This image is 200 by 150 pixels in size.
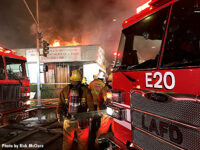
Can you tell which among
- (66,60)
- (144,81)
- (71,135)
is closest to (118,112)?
(144,81)

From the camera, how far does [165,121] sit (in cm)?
154

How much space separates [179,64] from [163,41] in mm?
436

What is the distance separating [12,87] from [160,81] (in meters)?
5.36

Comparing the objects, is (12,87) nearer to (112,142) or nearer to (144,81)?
(112,142)

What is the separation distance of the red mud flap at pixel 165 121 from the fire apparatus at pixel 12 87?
4344 millimetres

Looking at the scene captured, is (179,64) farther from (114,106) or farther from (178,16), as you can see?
(114,106)

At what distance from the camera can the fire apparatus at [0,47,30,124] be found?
4.92 metres

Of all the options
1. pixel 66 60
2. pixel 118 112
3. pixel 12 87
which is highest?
pixel 66 60

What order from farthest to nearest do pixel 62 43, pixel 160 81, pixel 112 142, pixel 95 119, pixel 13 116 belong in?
pixel 62 43 → pixel 13 116 → pixel 95 119 → pixel 112 142 → pixel 160 81

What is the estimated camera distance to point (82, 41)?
2589cm

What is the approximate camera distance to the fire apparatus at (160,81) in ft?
4.52

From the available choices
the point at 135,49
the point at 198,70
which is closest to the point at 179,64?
the point at 198,70

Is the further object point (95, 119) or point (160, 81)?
point (95, 119)

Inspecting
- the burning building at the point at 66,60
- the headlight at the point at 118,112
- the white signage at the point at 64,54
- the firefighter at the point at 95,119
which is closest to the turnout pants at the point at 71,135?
the headlight at the point at 118,112
